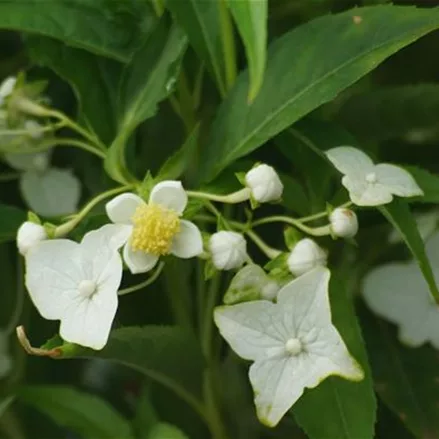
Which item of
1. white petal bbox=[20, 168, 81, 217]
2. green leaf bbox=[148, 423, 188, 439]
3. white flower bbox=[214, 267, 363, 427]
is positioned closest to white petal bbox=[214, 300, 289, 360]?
white flower bbox=[214, 267, 363, 427]

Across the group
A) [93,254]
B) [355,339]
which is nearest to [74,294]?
[93,254]

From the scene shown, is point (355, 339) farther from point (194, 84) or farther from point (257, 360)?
point (194, 84)

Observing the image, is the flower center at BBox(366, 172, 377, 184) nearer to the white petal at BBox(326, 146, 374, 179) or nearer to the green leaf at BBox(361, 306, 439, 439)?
the white petal at BBox(326, 146, 374, 179)

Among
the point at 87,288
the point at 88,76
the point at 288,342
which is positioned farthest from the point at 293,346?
the point at 88,76

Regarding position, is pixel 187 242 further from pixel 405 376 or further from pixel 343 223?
pixel 405 376

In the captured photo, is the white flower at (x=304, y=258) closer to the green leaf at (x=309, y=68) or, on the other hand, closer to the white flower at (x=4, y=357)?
the green leaf at (x=309, y=68)

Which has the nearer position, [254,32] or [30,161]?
[254,32]
